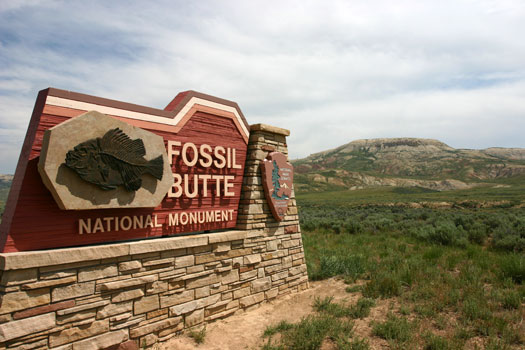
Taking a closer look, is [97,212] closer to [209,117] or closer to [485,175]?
[209,117]

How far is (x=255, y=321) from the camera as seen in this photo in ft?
20.7

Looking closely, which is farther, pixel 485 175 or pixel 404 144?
pixel 404 144

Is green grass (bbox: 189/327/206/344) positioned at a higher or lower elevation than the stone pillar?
lower

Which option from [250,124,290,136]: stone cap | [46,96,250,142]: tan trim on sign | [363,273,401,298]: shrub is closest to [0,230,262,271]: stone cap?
[46,96,250,142]: tan trim on sign

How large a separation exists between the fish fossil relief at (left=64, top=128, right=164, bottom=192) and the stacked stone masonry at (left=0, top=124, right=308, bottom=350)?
97 cm

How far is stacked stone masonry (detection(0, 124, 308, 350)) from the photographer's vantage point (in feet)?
13.3

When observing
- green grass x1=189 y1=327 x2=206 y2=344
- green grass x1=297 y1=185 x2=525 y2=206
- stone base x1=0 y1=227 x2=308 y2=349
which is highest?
stone base x1=0 y1=227 x2=308 y2=349

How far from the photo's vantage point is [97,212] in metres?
4.85

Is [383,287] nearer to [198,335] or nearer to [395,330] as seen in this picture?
[395,330]

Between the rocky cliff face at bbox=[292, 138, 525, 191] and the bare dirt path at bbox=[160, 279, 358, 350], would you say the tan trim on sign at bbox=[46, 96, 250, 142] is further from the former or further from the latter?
the rocky cliff face at bbox=[292, 138, 525, 191]

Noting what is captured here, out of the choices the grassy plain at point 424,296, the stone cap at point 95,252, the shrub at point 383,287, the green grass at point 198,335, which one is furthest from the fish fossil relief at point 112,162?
the shrub at point 383,287

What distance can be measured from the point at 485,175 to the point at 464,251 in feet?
343

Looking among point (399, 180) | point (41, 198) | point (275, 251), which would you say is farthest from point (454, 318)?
point (399, 180)

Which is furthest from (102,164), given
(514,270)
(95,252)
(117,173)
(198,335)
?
(514,270)
